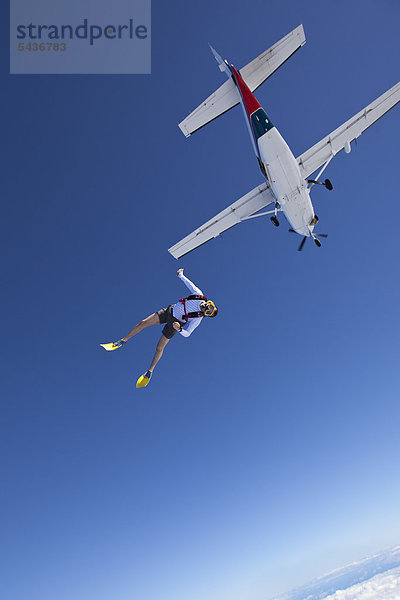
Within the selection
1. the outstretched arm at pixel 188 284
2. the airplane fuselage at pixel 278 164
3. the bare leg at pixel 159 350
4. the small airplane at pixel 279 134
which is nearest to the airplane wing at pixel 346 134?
the small airplane at pixel 279 134

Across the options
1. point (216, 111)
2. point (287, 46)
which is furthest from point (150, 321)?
point (287, 46)

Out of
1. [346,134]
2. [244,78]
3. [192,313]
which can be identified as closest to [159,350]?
[192,313]

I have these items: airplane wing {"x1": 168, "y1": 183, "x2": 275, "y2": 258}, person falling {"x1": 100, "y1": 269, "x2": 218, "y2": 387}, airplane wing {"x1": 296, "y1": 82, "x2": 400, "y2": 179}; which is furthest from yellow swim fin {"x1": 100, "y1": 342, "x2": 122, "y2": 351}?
airplane wing {"x1": 296, "y1": 82, "x2": 400, "y2": 179}

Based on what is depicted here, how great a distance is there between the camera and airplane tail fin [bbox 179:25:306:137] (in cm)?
1631

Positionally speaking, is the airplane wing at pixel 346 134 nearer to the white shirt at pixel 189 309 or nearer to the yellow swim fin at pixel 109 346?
the white shirt at pixel 189 309

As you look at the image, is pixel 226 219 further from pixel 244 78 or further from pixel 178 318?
pixel 178 318

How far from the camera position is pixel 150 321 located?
10.7 m

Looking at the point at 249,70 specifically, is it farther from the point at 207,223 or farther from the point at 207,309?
the point at 207,309

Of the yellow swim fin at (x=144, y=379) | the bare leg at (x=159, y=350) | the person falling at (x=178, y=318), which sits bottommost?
the yellow swim fin at (x=144, y=379)

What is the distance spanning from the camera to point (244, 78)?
17016 millimetres

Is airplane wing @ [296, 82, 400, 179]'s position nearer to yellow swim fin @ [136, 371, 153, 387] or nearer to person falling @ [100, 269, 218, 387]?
person falling @ [100, 269, 218, 387]

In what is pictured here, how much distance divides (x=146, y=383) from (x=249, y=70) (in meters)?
17.0

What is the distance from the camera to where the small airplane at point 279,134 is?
1529 centimetres

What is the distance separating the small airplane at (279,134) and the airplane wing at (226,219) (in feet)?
1.85
